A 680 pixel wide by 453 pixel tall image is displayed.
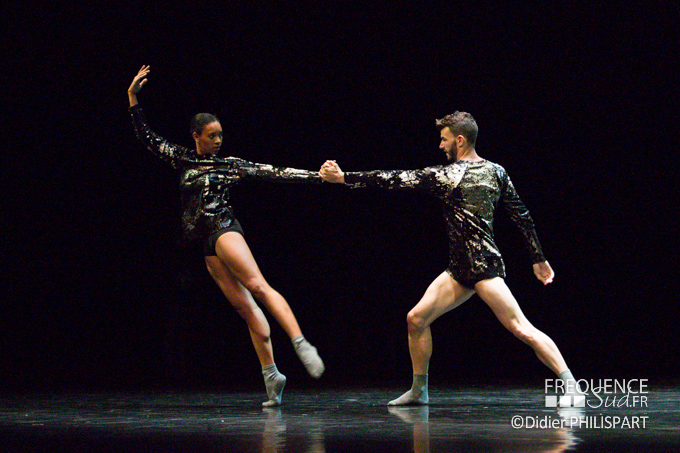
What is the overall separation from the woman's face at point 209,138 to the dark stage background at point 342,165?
2.46m

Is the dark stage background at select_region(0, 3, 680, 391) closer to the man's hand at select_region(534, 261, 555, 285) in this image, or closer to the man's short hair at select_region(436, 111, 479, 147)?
the man's hand at select_region(534, 261, 555, 285)

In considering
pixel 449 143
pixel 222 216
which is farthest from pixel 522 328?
pixel 222 216

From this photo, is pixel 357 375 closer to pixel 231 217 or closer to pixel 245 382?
pixel 245 382

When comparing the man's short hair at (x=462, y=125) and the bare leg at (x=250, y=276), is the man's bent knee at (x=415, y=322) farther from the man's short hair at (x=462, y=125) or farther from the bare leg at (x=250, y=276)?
the man's short hair at (x=462, y=125)

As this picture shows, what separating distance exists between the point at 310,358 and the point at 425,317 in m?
0.54

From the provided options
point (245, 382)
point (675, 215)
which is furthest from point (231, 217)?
point (675, 215)

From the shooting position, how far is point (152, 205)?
670 centimetres

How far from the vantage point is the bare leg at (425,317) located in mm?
3783

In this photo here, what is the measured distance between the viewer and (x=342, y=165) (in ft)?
21.8

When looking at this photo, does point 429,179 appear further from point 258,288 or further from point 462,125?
point 258,288

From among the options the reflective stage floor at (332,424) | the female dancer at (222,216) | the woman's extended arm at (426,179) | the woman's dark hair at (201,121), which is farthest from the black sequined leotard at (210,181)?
the reflective stage floor at (332,424)

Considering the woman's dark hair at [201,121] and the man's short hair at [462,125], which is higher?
the woman's dark hair at [201,121]

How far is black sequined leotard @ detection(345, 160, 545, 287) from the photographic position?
12.2 feet

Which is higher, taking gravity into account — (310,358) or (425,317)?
(425,317)
